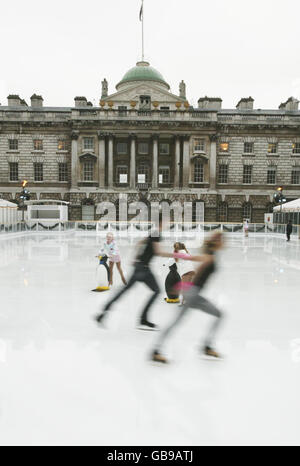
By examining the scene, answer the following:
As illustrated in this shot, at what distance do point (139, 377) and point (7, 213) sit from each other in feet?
75.3

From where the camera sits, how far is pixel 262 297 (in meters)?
6.68

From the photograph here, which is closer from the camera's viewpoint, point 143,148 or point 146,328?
point 146,328

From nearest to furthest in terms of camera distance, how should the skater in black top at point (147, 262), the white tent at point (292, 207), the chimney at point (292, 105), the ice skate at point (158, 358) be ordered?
the ice skate at point (158, 358) < the skater in black top at point (147, 262) < the white tent at point (292, 207) < the chimney at point (292, 105)

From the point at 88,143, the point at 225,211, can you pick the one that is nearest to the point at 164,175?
the point at 225,211

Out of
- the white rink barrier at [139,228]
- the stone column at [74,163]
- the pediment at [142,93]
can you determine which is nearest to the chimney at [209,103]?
the pediment at [142,93]

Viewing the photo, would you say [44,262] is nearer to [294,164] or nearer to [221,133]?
[221,133]

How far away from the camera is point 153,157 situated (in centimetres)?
3659

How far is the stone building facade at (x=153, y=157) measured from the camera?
119 ft

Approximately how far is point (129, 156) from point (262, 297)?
33112mm

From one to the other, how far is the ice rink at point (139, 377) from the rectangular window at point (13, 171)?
3462 cm

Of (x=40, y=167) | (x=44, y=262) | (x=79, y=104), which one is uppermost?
(x=79, y=104)

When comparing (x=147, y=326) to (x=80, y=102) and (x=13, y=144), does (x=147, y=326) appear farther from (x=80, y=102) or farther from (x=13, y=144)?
(x=80, y=102)

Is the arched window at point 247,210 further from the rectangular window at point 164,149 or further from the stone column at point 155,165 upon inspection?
the rectangular window at point 164,149

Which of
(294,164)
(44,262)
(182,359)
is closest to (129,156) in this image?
(294,164)
